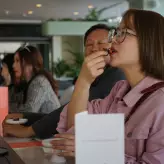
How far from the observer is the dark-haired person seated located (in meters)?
1.78

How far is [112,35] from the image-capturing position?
1391 mm

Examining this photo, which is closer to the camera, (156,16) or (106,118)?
(106,118)

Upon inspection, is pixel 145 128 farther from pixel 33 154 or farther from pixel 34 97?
pixel 34 97

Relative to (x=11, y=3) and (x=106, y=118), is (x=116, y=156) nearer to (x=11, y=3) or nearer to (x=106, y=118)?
(x=106, y=118)

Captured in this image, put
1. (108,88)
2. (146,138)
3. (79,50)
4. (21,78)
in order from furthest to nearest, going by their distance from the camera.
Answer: (79,50) < (21,78) < (108,88) < (146,138)

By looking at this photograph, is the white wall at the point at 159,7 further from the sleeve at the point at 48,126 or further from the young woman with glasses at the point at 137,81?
the young woman with glasses at the point at 137,81

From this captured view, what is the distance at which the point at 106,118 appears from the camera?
92cm

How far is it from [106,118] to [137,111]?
1.04 feet

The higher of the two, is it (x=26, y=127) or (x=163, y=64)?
(x=163, y=64)

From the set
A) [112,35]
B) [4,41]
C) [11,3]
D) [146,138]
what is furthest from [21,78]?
[4,41]

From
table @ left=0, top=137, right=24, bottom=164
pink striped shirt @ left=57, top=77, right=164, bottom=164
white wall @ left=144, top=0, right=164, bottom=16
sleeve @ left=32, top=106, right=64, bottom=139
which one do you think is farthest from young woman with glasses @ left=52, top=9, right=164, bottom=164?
white wall @ left=144, top=0, right=164, bottom=16

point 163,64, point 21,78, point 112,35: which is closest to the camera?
point 163,64

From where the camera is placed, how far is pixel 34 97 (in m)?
3.06

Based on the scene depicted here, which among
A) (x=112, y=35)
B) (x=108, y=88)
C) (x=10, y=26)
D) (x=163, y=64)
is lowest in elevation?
(x=108, y=88)
